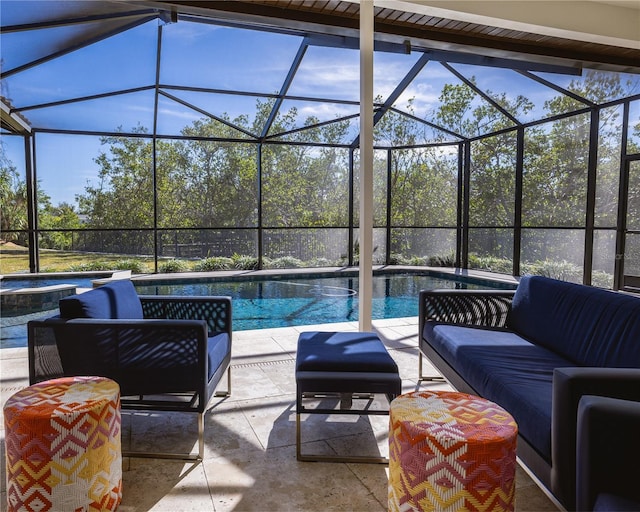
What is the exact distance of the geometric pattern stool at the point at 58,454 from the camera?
63.4 inches

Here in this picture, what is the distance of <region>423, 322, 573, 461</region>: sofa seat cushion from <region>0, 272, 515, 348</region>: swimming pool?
3581 mm

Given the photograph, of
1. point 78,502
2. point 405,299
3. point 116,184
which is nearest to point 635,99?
point 405,299

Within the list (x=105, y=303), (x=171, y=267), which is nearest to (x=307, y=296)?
(x=171, y=267)

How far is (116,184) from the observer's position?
428 inches

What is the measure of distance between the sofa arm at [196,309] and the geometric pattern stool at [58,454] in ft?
4.35

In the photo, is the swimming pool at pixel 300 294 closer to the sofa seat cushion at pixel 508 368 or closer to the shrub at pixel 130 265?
the shrub at pixel 130 265

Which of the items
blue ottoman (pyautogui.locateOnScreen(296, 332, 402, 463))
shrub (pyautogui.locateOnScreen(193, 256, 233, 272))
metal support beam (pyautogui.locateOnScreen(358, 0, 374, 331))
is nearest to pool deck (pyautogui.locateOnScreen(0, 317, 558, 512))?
blue ottoman (pyautogui.locateOnScreen(296, 332, 402, 463))

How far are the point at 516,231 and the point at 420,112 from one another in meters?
3.99

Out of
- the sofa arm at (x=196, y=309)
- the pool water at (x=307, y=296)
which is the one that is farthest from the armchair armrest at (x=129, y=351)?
the pool water at (x=307, y=296)

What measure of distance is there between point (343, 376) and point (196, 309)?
4.13 ft

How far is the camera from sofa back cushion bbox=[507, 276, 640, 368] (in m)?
2.05

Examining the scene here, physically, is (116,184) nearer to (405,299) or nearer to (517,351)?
(405,299)

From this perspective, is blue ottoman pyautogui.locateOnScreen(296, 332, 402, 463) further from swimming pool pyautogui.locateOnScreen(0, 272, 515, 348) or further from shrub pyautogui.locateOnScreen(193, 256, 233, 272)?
shrub pyautogui.locateOnScreen(193, 256, 233, 272)

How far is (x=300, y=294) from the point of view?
846 centimetres
